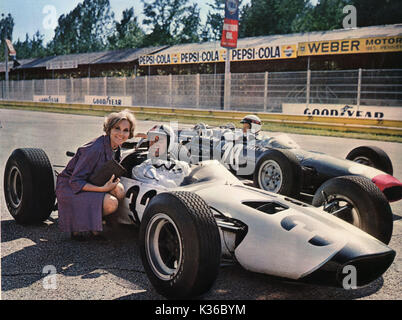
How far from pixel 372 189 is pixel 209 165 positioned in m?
1.38

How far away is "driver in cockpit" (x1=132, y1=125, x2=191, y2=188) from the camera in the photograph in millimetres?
4160

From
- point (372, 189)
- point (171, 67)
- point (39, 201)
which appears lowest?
point (39, 201)

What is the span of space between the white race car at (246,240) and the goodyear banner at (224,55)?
65.7 ft

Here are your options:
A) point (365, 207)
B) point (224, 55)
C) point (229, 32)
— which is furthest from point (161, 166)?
point (224, 55)

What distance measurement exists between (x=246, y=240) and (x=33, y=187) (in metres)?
2.42

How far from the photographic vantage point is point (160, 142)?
445 cm

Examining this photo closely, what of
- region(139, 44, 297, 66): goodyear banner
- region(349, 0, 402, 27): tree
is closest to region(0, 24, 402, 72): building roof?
region(139, 44, 297, 66): goodyear banner

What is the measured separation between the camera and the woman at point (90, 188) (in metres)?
4.02

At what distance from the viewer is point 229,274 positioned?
3.49 metres

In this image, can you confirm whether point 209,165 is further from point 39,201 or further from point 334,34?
point 334,34

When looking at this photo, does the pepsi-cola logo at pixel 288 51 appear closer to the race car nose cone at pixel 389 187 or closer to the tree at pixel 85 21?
the tree at pixel 85 21

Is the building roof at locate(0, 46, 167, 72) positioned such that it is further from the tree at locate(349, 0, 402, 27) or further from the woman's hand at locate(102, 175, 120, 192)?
the woman's hand at locate(102, 175, 120, 192)

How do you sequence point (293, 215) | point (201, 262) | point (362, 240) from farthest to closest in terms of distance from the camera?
point (293, 215), point (362, 240), point (201, 262)
